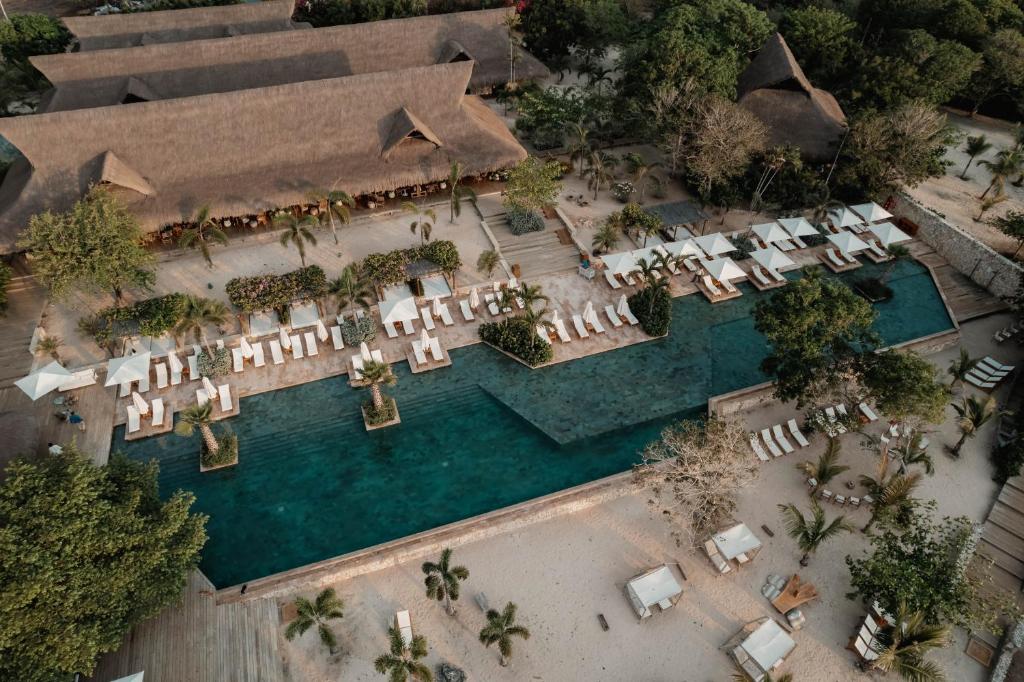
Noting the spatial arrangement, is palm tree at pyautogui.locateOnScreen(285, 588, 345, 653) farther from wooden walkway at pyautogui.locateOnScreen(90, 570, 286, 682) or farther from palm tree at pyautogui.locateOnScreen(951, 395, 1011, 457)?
palm tree at pyautogui.locateOnScreen(951, 395, 1011, 457)

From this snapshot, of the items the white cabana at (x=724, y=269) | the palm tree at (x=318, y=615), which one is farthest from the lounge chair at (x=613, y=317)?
the palm tree at (x=318, y=615)

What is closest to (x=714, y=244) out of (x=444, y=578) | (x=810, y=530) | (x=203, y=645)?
(x=810, y=530)

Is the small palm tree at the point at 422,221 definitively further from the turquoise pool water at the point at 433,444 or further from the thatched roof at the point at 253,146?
the turquoise pool water at the point at 433,444

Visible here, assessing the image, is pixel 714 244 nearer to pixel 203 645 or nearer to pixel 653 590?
pixel 653 590


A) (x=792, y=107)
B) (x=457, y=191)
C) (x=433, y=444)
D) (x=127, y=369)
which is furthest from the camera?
(x=792, y=107)

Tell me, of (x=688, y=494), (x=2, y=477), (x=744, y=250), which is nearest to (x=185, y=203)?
(x=2, y=477)

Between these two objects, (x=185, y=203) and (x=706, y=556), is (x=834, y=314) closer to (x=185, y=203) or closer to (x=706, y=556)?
(x=706, y=556)
